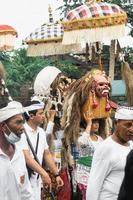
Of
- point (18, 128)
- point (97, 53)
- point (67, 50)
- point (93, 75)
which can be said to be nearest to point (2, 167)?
point (18, 128)

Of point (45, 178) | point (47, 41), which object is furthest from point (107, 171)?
point (47, 41)

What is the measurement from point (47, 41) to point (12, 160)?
551 cm

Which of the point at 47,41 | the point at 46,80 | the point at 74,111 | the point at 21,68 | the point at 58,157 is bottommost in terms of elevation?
the point at 21,68

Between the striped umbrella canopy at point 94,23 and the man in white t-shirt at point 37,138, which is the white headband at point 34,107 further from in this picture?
the striped umbrella canopy at point 94,23

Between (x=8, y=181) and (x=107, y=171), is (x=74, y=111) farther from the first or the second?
(x=8, y=181)

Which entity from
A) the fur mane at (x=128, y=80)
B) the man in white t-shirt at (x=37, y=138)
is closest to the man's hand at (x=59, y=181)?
the man in white t-shirt at (x=37, y=138)

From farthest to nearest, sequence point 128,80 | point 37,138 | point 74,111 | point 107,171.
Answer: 1. point 128,80
2. point 74,111
3. point 37,138
4. point 107,171

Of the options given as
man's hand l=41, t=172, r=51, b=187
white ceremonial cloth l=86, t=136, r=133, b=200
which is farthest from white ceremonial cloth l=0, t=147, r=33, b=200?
man's hand l=41, t=172, r=51, b=187

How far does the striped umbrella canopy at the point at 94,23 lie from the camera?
30.1 ft

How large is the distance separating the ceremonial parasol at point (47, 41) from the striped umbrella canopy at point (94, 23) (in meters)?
1.55

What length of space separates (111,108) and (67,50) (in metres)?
2.99

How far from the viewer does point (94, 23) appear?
365 inches

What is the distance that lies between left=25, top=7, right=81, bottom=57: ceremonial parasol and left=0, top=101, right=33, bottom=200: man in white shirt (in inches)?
195

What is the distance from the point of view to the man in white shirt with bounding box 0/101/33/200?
5.14 metres
